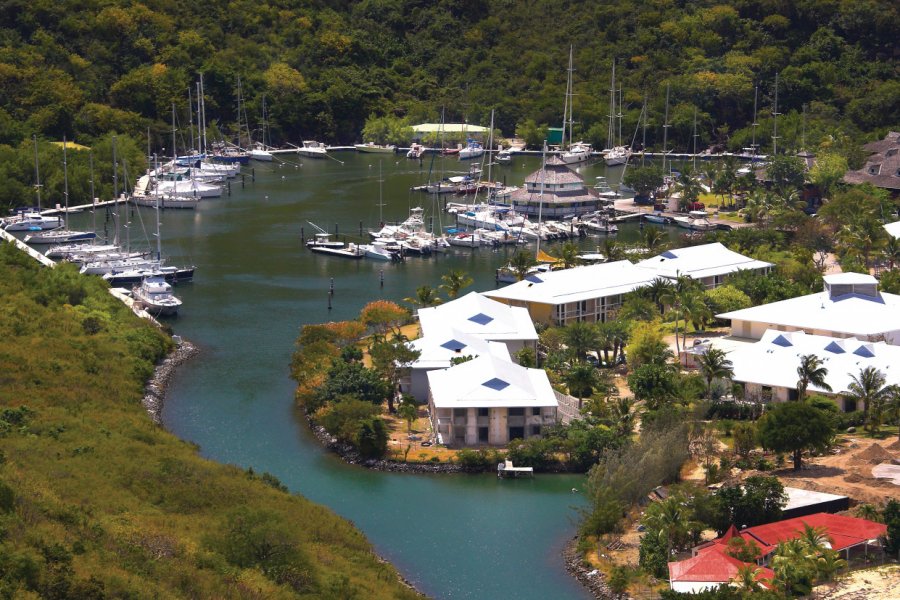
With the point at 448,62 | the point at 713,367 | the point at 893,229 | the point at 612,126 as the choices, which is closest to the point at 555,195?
the point at 893,229

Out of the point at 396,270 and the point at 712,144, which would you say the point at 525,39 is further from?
the point at 396,270

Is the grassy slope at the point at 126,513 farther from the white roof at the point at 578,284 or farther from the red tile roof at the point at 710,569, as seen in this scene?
the white roof at the point at 578,284

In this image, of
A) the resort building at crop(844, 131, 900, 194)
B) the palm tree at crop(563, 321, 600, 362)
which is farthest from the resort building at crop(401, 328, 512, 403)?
the resort building at crop(844, 131, 900, 194)

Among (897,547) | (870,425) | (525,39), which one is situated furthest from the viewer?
(525,39)

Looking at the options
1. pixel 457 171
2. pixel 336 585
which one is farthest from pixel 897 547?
pixel 457 171

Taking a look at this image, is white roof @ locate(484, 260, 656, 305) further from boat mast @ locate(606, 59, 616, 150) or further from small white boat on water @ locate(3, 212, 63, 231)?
boat mast @ locate(606, 59, 616, 150)
